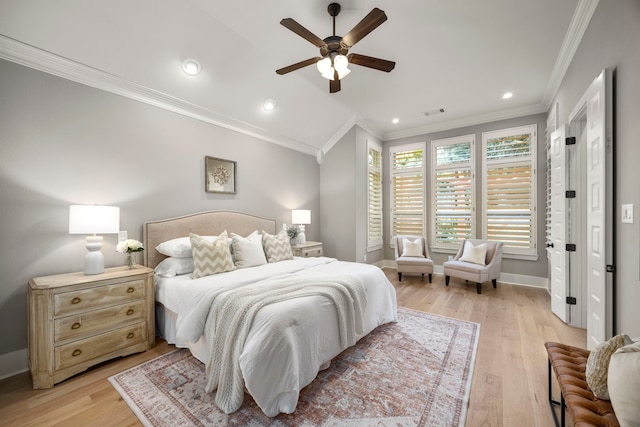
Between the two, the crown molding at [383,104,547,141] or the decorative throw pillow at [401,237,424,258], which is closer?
the crown molding at [383,104,547,141]

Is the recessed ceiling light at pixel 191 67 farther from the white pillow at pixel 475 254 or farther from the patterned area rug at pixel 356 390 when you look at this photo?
the white pillow at pixel 475 254

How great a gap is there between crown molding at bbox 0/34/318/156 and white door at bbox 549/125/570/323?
13.6 feet

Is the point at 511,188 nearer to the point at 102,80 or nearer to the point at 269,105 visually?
the point at 269,105

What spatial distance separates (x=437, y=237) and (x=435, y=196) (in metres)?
0.86

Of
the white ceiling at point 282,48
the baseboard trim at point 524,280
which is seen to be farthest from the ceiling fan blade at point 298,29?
the baseboard trim at point 524,280

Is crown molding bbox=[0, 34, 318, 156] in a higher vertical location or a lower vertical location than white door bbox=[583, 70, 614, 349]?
higher

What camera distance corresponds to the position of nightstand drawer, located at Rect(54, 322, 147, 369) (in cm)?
204

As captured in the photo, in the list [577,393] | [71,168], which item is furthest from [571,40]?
[71,168]

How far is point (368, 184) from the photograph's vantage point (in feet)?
18.1

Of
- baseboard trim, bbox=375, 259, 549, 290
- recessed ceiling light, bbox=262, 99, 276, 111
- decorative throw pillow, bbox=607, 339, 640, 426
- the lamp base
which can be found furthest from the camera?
baseboard trim, bbox=375, 259, 549, 290

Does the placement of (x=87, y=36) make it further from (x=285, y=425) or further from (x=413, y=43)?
(x=285, y=425)

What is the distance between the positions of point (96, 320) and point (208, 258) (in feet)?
3.23

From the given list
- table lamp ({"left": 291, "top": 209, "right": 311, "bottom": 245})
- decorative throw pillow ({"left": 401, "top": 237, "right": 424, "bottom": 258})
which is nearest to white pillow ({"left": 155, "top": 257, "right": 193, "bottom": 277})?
table lamp ({"left": 291, "top": 209, "right": 311, "bottom": 245})

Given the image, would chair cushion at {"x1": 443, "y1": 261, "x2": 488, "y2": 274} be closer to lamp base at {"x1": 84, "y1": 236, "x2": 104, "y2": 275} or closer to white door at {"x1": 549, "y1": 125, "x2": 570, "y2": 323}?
white door at {"x1": 549, "y1": 125, "x2": 570, "y2": 323}
